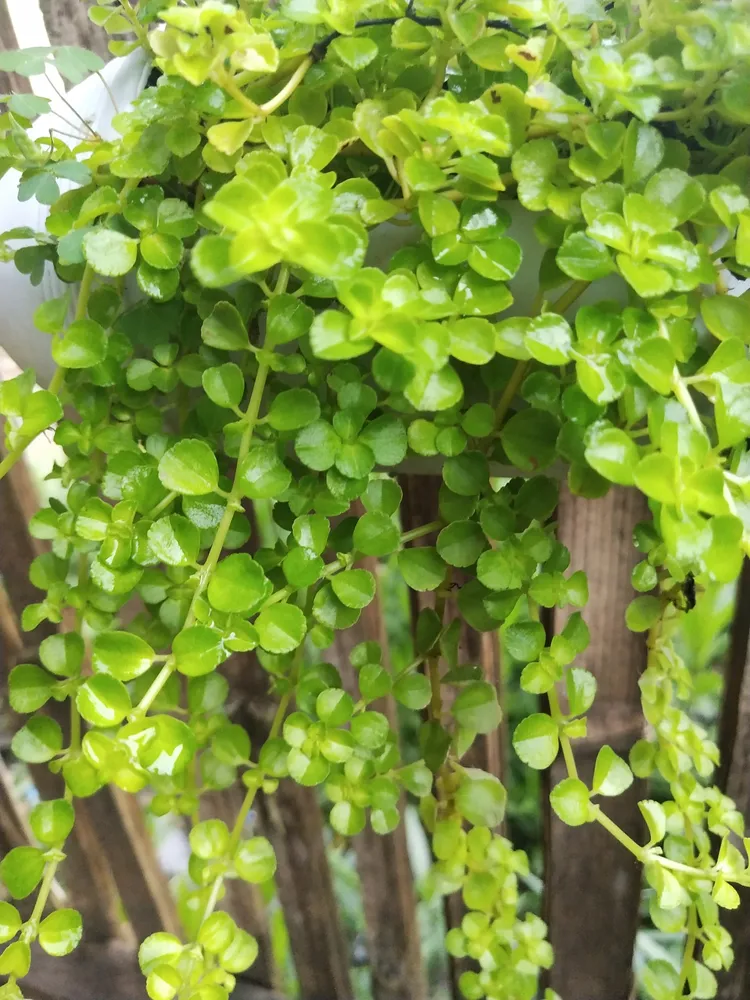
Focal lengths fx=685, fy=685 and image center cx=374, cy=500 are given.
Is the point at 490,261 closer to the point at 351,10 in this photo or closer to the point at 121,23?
the point at 351,10

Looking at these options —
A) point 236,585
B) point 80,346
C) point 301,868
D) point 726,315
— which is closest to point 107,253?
point 80,346

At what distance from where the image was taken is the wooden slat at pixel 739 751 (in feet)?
1.93

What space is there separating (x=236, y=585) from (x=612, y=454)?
152mm

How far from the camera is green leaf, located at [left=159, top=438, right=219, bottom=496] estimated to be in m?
0.28

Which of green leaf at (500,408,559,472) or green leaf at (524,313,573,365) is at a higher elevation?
green leaf at (524,313,573,365)

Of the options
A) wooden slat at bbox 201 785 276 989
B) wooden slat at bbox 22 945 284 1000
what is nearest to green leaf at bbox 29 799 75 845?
wooden slat at bbox 201 785 276 989

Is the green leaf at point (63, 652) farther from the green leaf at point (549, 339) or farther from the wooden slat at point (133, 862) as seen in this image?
the wooden slat at point (133, 862)

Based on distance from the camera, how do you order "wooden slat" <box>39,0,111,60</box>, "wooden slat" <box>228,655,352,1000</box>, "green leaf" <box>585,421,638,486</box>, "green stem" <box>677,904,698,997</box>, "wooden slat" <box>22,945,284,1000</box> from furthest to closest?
"wooden slat" <box>22,945,284,1000</box>, "wooden slat" <box>228,655,352,1000</box>, "wooden slat" <box>39,0,111,60</box>, "green stem" <box>677,904,698,997</box>, "green leaf" <box>585,421,638,486</box>

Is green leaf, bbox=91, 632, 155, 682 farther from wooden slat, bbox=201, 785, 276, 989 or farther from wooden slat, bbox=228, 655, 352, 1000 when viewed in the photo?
wooden slat, bbox=201, 785, 276, 989

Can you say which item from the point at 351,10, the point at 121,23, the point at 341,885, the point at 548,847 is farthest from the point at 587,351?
the point at 341,885

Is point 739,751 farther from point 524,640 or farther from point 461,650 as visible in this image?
point 524,640

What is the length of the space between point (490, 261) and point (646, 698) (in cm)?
29

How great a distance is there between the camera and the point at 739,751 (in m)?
0.64

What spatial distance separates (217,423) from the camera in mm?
339
